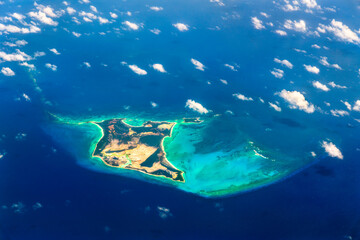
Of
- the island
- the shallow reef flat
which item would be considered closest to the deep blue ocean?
the shallow reef flat

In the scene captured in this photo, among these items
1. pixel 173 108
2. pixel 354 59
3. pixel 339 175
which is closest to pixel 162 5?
pixel 173 108

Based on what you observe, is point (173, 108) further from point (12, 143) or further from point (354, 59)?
point (354, 59)

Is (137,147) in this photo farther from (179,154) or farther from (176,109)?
(176,109)

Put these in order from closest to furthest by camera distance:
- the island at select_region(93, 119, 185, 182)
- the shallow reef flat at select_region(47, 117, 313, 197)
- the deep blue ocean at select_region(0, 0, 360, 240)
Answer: the deep blue ocean at select_region(0, 0, 360, 240) → the shallow reef flat at select_region(47, 117, 313, 197) → the island at select_region(93, 119, 185, 182)

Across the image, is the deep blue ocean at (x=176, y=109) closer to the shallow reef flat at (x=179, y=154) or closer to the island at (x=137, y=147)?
the shallow reef flat at (x=179, y=154)

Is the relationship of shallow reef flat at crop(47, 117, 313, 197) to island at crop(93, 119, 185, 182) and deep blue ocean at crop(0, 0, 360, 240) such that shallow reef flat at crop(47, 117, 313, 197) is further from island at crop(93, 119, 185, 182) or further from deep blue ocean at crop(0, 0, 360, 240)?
deep blue ocean at crop(0, 0, 360, 240)

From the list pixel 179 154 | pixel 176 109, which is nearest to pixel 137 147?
pixel 179 154

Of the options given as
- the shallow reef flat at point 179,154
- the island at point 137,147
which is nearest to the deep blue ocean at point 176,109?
the shallow reef flat at point 179,154
